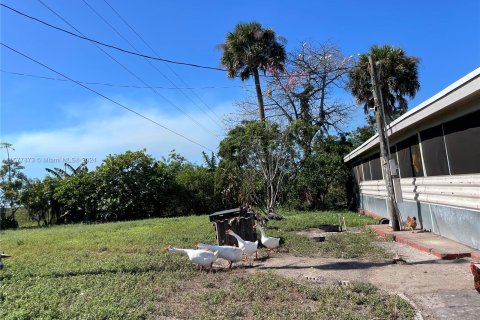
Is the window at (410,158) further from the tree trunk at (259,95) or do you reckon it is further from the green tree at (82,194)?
the green tree at (82,194)

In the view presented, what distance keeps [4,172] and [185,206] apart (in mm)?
13988

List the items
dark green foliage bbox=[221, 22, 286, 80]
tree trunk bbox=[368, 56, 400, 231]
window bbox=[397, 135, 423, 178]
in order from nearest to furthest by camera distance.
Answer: window bbox=[397, 135, 423, 178], tree trunk bbox=[368, 56, 400, 231], dark green foliage bbox=[221, 22, 286, 80]

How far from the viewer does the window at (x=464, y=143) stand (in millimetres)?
8148

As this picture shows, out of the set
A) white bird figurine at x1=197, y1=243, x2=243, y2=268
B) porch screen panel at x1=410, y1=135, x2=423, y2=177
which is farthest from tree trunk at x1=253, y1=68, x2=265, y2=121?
white bird figurine at x1=197, y1=243, x2=243, y2=268

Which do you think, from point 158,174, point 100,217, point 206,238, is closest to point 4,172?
point 100,217

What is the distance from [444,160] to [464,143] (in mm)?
1176

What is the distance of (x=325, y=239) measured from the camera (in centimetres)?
1216

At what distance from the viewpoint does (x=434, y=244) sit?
377 inches

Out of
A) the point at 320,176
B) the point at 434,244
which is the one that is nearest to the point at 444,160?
the point at 434,244

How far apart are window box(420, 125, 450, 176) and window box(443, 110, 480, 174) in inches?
13.6

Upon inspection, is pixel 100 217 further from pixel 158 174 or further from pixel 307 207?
pixel 307 207

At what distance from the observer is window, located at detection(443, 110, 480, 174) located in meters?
8.15

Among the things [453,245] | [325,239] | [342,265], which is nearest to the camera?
[342,265]

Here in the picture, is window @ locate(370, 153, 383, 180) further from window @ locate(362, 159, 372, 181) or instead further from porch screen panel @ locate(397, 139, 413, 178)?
porch screen panel @ locate(397, 139, 413, 178)
